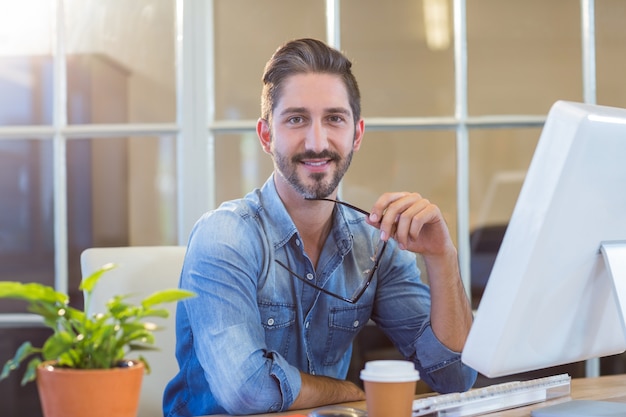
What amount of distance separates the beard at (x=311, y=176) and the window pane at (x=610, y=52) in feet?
3.60

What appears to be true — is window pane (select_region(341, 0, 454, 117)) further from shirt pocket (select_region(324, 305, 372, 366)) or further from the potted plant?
the potted plant

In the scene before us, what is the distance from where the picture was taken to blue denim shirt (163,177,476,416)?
152 centimetres

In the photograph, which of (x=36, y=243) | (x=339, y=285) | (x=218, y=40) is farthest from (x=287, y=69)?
(x=36, y=243)

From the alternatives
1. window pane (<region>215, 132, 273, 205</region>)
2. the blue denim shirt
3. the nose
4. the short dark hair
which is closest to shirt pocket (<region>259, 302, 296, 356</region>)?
the blue denim shirt

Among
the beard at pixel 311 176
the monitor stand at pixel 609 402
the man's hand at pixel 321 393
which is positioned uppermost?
the beard at pixel 311 176

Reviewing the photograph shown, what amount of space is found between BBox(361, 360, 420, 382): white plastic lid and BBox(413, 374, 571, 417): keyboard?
13cm

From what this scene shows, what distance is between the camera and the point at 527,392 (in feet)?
4.47

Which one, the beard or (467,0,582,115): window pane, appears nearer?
the beard

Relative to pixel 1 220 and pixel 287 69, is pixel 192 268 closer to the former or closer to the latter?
pixel 287 69

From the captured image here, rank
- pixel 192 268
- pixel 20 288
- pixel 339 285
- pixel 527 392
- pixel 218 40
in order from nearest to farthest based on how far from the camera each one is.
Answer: pixel 20 288 → pixel 527 392 → pixel 192 268 → pixel 339 285 → pixel 218 40

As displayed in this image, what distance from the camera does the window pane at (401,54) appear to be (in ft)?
8.29

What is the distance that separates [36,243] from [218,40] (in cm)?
83

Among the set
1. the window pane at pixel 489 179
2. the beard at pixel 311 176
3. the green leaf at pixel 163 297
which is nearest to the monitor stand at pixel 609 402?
the green leaf at pixel 163 297

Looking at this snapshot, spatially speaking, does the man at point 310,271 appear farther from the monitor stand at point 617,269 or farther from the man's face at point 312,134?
the monitor stand at point 617,269
